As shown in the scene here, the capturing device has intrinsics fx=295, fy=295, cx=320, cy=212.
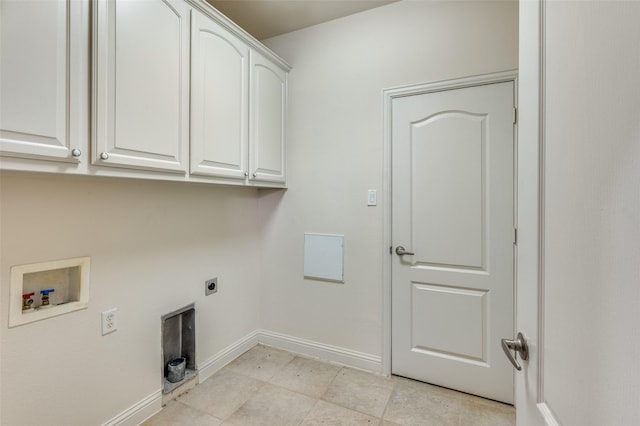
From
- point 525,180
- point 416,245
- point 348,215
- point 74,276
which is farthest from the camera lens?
point 348,215

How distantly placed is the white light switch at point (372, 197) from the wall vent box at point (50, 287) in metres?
1.73

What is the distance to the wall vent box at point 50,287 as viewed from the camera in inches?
49.0

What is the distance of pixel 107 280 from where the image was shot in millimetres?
1558

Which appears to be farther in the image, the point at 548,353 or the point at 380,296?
the point at 380,296

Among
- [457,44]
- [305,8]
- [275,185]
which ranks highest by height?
[305,8]

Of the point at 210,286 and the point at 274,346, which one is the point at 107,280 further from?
the point at 274,346

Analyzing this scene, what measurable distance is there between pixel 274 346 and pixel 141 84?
2184mm

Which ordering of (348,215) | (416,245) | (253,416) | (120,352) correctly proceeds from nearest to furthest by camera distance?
1. (120,352)
2. (253,416)
3. (416,245)
4. (348,215)

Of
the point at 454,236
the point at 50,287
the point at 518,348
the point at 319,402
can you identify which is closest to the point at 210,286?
the point at 50,287

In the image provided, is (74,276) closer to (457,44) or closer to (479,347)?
(479,347)

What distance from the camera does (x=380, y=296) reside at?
2193 millimetres

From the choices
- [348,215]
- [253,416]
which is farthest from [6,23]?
[253,416]

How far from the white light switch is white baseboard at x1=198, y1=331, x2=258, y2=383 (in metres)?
1.54

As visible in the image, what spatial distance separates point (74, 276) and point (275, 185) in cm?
136
